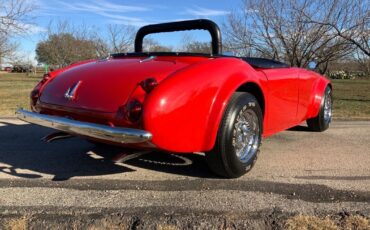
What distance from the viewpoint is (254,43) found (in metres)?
13.8

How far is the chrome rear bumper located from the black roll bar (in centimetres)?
156

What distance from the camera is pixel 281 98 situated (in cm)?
463

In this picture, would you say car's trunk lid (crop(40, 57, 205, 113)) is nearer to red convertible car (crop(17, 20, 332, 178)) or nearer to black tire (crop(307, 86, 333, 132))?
red convertible car (crop(17, 20, 332, 178))

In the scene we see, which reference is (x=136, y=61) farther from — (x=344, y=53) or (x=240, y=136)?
(x=344, y=53)

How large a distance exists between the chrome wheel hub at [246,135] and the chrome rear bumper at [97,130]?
1.04 m

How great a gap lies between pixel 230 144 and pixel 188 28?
1.69 metres

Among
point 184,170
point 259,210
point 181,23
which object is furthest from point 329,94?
point 259,210

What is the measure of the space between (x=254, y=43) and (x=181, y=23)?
9372 mm

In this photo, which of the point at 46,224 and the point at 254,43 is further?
the point at 254,43

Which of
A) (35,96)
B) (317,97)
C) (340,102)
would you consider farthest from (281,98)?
(340,102)

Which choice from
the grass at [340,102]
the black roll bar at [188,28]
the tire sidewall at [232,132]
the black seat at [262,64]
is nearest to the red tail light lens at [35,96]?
the black roll bar at [188,28]

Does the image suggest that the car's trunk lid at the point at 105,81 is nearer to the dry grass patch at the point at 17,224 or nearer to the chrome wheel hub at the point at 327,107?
the dry grass patch at the point at 17,224

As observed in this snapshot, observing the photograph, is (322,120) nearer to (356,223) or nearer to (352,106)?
(356,223)

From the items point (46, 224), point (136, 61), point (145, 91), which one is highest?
point (136, 61)
